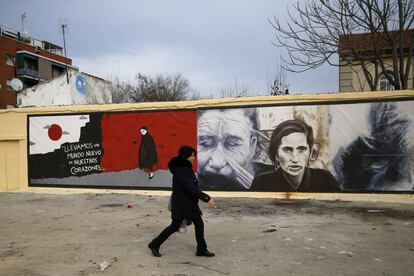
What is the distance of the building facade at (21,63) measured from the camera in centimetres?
4969

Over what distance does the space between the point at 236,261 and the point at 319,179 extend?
20.6 ft

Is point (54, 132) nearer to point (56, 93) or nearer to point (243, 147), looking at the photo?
point (56, 93)

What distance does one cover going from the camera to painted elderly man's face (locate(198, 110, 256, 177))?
1214 centimetres

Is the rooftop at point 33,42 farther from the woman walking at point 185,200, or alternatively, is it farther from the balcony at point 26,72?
the woman walking at point 185,200

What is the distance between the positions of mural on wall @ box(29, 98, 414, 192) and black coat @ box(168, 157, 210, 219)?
6.29m

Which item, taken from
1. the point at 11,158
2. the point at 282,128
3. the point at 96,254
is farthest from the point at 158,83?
the point at 96,254

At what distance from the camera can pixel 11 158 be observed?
Result: 1456 cm

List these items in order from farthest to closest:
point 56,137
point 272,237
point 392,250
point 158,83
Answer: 1. point 158,83
2. point 56,137
3. point 272,237
4. point 392,250

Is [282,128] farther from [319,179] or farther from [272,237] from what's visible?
[272,237]

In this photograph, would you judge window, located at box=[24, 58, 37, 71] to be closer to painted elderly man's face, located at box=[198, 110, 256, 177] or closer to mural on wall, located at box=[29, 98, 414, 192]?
mural on wall, located at box=[29, 98, 414, 192]

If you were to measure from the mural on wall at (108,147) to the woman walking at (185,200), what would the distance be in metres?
6.58

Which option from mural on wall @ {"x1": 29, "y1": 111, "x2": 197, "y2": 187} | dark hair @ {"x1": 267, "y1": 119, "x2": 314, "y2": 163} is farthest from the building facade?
dark hair @ {"x1": 267, "y1": 119, "x2": 314, "y2": 163}

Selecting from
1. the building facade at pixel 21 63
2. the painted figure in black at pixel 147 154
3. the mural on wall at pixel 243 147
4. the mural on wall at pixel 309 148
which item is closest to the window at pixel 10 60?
the building facade at pixel 21 63

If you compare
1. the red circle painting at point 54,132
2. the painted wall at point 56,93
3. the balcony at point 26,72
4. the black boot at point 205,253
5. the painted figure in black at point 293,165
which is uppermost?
the balcony at point 26,72
